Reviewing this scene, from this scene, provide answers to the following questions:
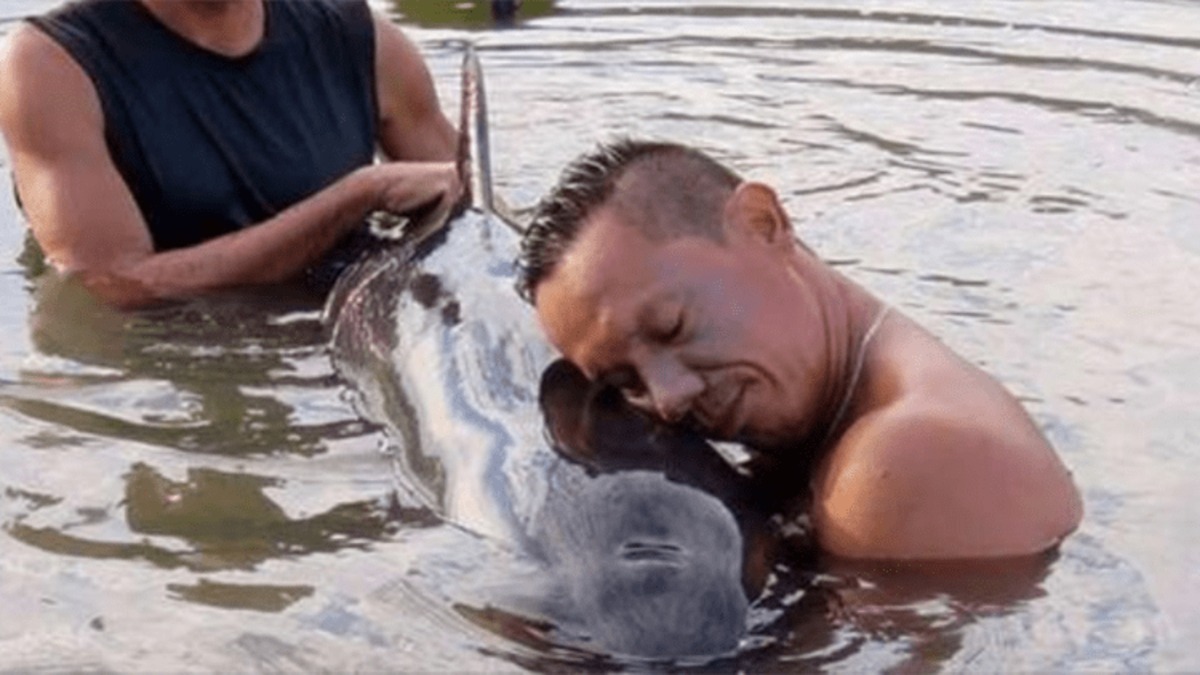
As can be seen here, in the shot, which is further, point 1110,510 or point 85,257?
point 85,257

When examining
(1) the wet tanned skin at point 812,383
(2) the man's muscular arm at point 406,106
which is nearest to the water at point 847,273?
(1) the wet tanned skin at point 812,383

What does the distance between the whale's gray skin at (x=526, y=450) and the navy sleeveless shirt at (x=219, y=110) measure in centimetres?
74

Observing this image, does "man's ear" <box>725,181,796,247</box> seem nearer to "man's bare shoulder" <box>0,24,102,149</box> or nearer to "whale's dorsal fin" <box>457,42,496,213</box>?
"whale's dorsal fin" <box>457,42,496,213</box>

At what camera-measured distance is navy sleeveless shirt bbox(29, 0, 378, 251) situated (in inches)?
222

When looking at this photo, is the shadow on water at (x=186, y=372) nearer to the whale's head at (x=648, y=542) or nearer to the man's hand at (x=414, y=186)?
the man's hand at (x=414, y=186)

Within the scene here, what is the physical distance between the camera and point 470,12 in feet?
29.3

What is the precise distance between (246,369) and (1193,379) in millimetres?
1928

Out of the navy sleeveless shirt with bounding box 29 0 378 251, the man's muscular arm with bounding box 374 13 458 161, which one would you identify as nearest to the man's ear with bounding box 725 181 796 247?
the navy sleeveless shirt with bounding box 29 0 378 251

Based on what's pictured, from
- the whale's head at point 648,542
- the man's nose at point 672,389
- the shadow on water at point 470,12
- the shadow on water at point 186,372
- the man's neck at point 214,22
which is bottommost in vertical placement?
the shadow on water at point 470,12

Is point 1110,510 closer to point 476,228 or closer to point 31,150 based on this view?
point 476,228

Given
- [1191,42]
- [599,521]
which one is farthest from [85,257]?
[1191,42]

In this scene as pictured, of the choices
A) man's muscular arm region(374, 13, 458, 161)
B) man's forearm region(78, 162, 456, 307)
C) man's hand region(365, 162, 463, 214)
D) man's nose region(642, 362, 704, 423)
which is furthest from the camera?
man's muscular arm region(374, 13, 458, 161)

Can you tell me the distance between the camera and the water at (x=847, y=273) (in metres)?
3.73

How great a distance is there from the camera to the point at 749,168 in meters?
6.62
